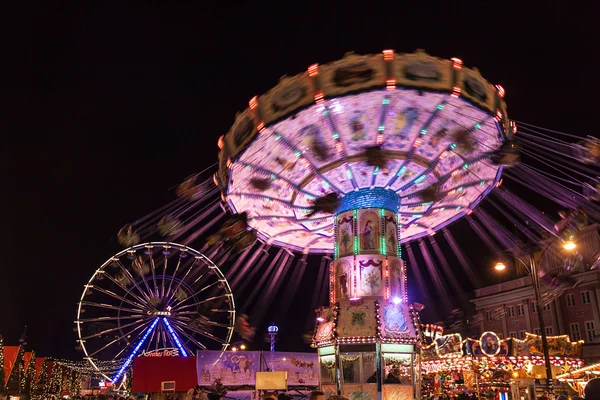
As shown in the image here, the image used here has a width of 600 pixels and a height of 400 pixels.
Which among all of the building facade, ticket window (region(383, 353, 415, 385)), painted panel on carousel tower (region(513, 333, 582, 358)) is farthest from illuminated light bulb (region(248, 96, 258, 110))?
the building facade

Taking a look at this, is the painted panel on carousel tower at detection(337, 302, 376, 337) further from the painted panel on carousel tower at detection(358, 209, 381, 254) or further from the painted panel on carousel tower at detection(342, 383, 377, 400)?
the painted panel on carousel tower at detection(358, 209, 381, 254)

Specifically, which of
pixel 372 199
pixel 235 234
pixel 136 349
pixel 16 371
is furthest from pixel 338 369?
pixel 136 349

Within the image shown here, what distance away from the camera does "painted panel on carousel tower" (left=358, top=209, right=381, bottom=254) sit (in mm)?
21625

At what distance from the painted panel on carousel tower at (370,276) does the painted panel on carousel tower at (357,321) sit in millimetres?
544

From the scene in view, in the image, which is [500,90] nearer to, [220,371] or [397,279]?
[397,279]

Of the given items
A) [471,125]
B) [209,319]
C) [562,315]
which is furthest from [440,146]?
[562,315]

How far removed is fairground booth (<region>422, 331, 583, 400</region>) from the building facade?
1385cm

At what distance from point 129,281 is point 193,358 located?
1034cm

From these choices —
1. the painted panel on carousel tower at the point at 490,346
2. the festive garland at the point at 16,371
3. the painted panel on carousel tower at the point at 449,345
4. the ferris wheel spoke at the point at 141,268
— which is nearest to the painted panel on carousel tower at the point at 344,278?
the painted panel on carousel tower at the point at 490,346

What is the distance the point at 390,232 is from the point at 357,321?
3.85 meters

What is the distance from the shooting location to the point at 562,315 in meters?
45.9

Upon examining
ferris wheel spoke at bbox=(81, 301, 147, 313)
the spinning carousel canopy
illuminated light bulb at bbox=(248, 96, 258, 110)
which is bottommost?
ferris wheel spoke at bbox=(81, 301, 147, 313)

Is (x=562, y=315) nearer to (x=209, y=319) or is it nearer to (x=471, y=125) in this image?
(x=209, y=319)

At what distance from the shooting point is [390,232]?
2197 centimetres
